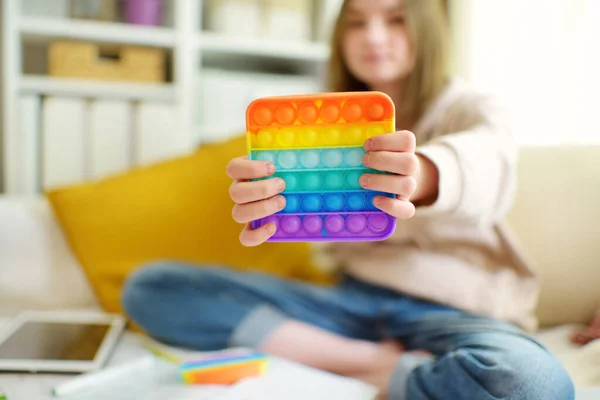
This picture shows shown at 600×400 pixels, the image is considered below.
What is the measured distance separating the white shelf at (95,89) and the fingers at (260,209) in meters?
0.81

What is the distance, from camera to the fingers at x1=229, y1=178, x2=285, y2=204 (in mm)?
444

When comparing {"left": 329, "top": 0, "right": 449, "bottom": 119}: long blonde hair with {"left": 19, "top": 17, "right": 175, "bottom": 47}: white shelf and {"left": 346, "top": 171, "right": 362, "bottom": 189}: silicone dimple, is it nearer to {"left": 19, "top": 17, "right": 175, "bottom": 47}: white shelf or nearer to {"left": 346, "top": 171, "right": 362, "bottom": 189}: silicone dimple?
{"left": 346, "top": 171, "right": 362, "bottom": 189}: silicone dimple

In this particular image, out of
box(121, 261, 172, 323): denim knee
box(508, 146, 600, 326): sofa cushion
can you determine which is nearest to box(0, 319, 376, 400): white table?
box(121, 261, 172, 323): denim knee

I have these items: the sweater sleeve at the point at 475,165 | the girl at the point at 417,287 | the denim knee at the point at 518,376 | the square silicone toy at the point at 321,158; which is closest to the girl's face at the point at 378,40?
the girl at the point at 417,287

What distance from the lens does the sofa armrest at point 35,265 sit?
819mm

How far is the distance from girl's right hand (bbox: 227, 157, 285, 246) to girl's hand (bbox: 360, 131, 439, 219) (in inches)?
3.1

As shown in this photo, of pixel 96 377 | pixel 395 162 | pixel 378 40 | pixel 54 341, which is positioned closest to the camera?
pixel 395 162

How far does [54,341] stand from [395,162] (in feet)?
1.70

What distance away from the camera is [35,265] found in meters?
0.83

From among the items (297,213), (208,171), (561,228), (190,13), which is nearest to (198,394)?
(297,213)

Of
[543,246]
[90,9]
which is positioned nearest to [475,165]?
[543,246]

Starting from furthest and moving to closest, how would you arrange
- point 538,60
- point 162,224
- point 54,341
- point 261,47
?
point 261,47
point 538,60
point 162,224
point 54,341

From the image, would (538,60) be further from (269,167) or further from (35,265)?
(35,265)

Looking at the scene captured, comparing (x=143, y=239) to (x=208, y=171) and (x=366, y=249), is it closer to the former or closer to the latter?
(x=208, y=171)
